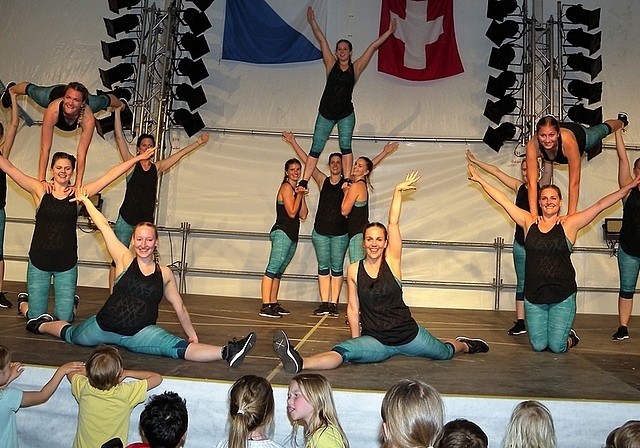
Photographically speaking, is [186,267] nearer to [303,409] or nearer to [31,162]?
[31,162]

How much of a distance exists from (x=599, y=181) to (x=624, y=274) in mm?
3170

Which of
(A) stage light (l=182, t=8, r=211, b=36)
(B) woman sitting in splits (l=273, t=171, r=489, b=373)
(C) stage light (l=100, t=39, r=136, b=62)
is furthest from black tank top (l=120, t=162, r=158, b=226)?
(B) woman sitting in splits (l=273, t=171, r=489, b=373)

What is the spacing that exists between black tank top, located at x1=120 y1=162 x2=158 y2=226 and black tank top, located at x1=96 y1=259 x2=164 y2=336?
262 centimetres

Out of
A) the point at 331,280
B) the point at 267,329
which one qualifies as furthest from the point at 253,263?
the point at 267,329

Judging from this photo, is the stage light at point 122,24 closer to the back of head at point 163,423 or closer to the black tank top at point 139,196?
the black tank top at point 139,196

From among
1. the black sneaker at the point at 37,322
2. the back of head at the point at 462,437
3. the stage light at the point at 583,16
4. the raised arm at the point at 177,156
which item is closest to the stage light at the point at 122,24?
the raised arm at the point at 177,156

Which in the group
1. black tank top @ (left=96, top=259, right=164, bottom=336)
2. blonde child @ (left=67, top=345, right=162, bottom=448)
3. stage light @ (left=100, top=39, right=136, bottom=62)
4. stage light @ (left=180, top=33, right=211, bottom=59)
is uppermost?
stage light @ (left=180, top=33, right=211, bottom=59)

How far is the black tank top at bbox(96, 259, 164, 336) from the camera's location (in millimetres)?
4395

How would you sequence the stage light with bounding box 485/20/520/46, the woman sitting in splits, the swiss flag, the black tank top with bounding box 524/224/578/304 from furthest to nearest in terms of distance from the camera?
the swiss flag
the stage light with bounding box 485/20/520/46
the black tank top with bounding box 524/224/578/304
the woman sitting in splits

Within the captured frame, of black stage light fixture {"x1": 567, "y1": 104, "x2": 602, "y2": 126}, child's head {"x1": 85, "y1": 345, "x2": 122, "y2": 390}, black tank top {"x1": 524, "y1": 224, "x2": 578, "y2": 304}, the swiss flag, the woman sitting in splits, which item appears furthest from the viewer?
the swiss flag

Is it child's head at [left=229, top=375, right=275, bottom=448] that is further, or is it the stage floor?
the stage floor

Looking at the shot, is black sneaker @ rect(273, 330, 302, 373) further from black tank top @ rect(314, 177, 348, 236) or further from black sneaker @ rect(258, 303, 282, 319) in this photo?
black tank top @ rect(314, 177, 348, 236)

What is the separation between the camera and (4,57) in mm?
9547

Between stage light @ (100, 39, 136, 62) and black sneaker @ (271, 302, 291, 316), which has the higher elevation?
stage light @ (100, 39, 136, 62)
